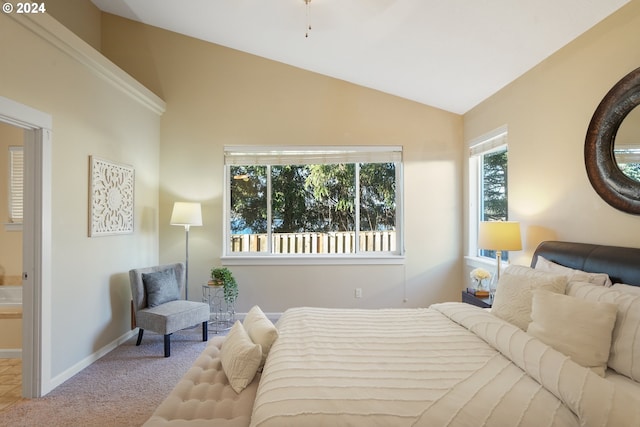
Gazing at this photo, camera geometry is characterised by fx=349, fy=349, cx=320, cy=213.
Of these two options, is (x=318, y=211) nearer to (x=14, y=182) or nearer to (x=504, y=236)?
(x=504, y=236)

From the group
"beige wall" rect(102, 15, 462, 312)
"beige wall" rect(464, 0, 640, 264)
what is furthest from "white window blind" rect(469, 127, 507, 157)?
"beige wall" rect(102, 15, 462, 312)

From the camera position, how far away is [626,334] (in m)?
1.56

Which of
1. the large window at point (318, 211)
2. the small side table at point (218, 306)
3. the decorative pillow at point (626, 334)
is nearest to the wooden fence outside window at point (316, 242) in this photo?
the large window at point (318, 211)

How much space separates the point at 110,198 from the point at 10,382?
66.5 inches

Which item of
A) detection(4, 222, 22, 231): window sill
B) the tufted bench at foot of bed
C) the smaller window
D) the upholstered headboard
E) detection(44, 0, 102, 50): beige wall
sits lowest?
the tufted bench at foot of bed

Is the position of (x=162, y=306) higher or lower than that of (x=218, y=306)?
higher

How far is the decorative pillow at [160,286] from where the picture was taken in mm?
3510

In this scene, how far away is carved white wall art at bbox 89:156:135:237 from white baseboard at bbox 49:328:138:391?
1.10m

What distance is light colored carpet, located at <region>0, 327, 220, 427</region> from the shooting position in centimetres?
229

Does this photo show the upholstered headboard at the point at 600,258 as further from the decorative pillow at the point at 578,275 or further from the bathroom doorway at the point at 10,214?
the bathroom doorway at the point at 10,214

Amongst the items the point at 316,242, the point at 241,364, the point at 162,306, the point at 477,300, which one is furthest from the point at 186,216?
the point at 477,300

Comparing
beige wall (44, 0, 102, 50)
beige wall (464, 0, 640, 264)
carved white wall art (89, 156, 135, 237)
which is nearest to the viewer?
beige wall (464, 0, 640, 264)

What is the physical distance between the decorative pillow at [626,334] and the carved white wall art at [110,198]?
3797 mm

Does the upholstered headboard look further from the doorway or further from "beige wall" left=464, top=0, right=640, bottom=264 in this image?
the doorway
